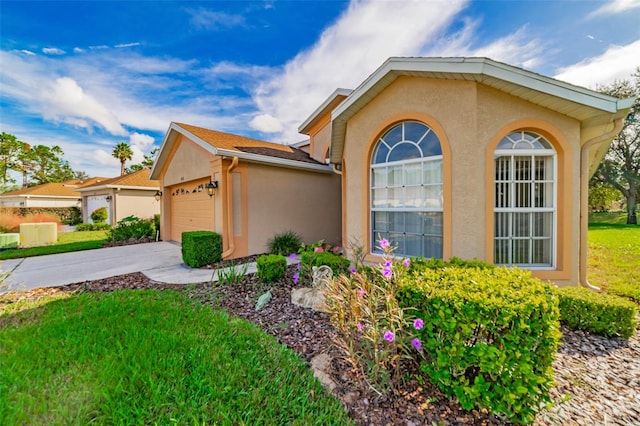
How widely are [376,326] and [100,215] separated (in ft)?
85.9

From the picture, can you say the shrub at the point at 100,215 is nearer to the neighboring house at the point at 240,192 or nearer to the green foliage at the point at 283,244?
the neighboring house at the point at 240,192

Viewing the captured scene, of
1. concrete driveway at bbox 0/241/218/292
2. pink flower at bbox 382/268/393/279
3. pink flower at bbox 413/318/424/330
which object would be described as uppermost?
pink flower at bbox 382/268/393/279

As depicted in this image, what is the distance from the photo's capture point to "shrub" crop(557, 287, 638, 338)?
13.0 feet

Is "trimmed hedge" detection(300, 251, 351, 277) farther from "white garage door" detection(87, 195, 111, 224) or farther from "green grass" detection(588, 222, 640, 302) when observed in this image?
"white garage door" detection(87, 195, 111, 224)

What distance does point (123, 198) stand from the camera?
21.0 m

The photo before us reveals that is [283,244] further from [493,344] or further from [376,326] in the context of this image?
[493,344]

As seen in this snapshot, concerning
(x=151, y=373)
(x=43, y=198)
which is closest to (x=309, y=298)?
(x=151, y=373)

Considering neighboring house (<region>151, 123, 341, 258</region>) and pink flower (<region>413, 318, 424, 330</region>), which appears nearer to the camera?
pink flower (<region>413, 318, 424, 330</region>)

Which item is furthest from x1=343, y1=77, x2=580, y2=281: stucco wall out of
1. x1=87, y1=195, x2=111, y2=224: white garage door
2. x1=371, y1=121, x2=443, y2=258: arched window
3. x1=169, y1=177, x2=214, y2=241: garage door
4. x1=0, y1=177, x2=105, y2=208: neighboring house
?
x1=0, y1=177, x2=105, y2=208: neighboring house

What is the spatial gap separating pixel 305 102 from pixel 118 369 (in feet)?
45.9

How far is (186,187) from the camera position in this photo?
39.8 feet

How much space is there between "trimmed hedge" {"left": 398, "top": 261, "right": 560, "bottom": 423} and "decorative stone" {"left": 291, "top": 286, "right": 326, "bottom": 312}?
2497mm

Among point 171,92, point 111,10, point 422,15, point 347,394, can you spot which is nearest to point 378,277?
point 347,394

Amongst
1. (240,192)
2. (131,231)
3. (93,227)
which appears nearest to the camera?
(240,192)
